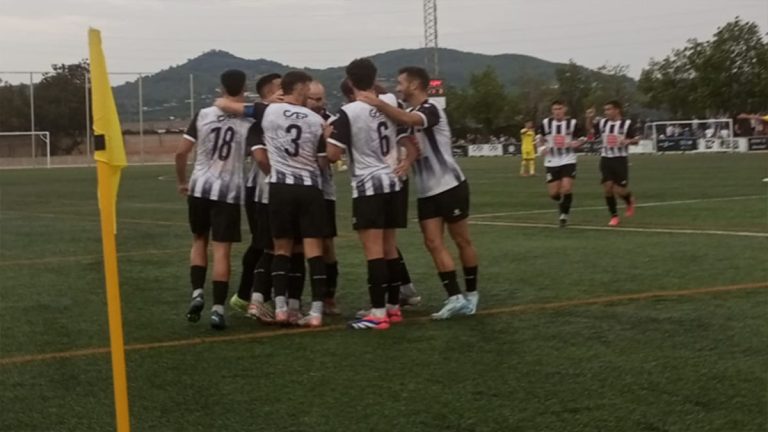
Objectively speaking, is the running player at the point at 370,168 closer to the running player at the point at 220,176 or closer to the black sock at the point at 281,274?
the black sock at the point at 281,274

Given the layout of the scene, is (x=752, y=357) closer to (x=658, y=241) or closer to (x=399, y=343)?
(x=399, y=343)

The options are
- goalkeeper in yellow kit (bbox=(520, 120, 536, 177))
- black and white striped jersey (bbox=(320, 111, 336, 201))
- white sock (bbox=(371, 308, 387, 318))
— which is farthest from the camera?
goalkeeper in yellow kit (bbox=(520, 120, 536, 177))

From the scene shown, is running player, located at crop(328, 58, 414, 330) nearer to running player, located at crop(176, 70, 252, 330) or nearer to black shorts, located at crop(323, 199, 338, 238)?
black shorts, located at crop(323, 199, 338, 238)

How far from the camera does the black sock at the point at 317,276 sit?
8164 millimetres

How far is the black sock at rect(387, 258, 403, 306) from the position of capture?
855 cm

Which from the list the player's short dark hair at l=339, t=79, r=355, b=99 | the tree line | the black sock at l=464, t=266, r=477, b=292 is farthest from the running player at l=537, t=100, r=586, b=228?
the tree line

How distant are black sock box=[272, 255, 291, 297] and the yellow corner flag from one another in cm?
386

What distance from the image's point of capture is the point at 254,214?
879 cm

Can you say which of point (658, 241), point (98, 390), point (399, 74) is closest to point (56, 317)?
point (98, 390)

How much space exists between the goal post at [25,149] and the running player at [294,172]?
66.0 meters

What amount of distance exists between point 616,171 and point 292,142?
10.4 meters

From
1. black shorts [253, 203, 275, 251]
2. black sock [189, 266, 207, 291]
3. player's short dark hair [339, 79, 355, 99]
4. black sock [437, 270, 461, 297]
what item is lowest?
black sock [437, 270, 461, 297]

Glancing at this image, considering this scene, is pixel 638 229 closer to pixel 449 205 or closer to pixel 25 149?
pixel 449 205

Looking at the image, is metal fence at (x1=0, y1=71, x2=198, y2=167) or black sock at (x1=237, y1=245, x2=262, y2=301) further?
metal fence at (x1=0, y1=71, x2=198, y2=167)
